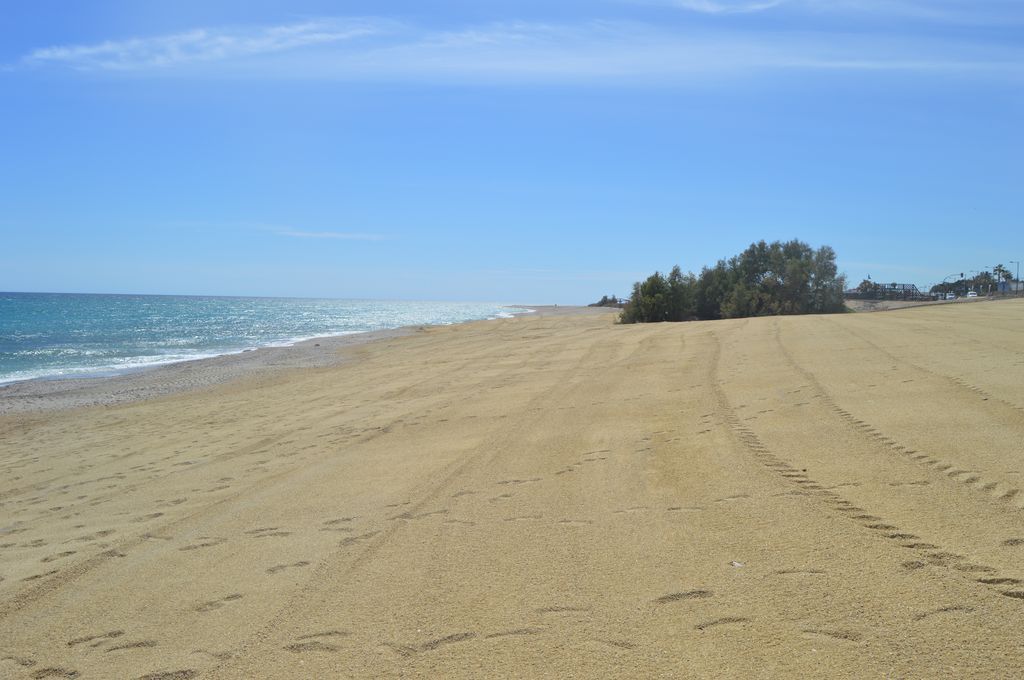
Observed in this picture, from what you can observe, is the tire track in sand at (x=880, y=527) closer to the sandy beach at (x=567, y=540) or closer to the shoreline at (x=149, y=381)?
→ the sandy beach at (x=567, y=540)

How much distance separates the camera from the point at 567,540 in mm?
4719

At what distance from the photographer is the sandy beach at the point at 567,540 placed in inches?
131

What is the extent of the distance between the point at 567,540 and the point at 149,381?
19012mm

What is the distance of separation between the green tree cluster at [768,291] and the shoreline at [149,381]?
56.2 feet

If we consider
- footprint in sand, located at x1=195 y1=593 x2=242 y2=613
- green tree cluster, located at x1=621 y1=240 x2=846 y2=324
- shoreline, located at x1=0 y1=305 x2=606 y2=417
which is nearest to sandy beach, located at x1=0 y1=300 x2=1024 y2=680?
footprint in sand, located at x1=195 y1=593 x2=242 y2=613

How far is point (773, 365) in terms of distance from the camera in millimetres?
11711

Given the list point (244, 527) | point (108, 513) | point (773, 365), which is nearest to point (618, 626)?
point (244, 527)

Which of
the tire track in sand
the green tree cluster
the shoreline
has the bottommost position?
the shoreline

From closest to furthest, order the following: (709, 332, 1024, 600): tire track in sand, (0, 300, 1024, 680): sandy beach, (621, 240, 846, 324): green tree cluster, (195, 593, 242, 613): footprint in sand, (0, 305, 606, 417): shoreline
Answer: (0, 300, 1024, 680): sandy beach → (709, 332, 1024, 600): tire track in sand → (195, 593, 242, 613): footprint in sand → (0, 305, 606, 417): shoreline → (621, 240, 846, 324): green tree cluster

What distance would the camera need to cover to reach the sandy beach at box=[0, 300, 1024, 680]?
3330 millimetres

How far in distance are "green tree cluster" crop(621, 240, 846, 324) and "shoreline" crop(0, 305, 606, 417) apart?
17119 millimetres

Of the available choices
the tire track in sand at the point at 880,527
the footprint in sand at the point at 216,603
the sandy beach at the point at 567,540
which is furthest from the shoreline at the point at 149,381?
the tire track in sand at the point at 880,527

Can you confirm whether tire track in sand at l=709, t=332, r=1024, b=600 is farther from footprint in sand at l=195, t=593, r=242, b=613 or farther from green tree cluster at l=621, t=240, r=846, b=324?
green tree cluster at l=621, t=240, r=846, b=324

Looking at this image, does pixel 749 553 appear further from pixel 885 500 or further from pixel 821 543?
pixel 885 500
